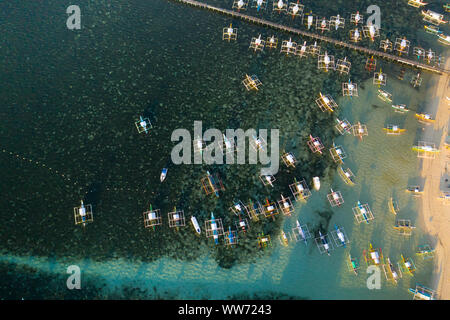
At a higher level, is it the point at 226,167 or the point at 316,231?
the point at 226,167

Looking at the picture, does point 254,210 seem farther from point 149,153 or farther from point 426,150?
point 426,150

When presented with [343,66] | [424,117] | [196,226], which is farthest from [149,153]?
[424,117]

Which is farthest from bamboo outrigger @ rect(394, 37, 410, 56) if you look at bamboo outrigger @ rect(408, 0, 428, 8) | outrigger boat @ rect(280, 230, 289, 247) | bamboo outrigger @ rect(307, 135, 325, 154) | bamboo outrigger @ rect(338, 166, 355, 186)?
outrigger boat @ rect(280, 230, 289, 247)

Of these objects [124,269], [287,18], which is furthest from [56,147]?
[287,18]

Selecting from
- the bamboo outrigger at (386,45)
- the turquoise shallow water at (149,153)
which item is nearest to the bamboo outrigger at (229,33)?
the turquoise shallow water at (149,153)

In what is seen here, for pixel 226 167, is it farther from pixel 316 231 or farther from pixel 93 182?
pixel 93 182

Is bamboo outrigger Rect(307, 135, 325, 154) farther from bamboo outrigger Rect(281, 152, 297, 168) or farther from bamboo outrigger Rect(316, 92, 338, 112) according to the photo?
bamboo outrigger Rect(316, 92, 338, 112)
